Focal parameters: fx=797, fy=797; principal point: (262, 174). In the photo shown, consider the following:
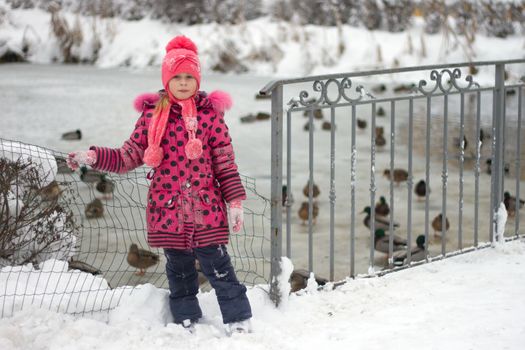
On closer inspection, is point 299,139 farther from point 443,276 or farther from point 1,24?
point 1,24

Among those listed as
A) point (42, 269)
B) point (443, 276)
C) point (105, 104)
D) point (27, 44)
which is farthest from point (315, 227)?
point (27, 44)

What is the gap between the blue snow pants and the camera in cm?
356

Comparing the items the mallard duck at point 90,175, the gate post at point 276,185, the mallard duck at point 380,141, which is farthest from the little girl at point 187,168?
the mallard duck at point 380,141

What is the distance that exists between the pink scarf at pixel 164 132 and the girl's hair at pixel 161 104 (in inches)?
0.4

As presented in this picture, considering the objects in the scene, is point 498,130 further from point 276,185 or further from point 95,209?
point 95,209

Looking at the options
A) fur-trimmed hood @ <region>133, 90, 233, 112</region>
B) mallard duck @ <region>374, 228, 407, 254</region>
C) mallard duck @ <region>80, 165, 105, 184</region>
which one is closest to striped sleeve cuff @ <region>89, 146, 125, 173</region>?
fur-trimmed hood @ <region>133, 90, 233, 112</region>

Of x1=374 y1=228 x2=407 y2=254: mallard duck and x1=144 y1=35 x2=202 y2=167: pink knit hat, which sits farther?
x1=374 y1=228 x2=407 y2=254: mallard duck

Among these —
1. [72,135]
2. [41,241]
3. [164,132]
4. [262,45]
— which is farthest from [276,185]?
[262,45]

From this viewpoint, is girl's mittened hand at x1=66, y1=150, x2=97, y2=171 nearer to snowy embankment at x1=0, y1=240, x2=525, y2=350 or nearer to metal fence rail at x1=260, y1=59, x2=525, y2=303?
snowy embankment at x1=0, y1=240, x2=525, y2=350

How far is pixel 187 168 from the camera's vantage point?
3496 mm

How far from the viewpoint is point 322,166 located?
9.71 m

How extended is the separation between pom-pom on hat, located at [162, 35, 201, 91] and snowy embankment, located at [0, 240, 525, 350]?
103cm

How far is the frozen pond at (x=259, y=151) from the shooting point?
6.48 metres

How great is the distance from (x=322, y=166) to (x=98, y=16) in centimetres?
→ 1902
